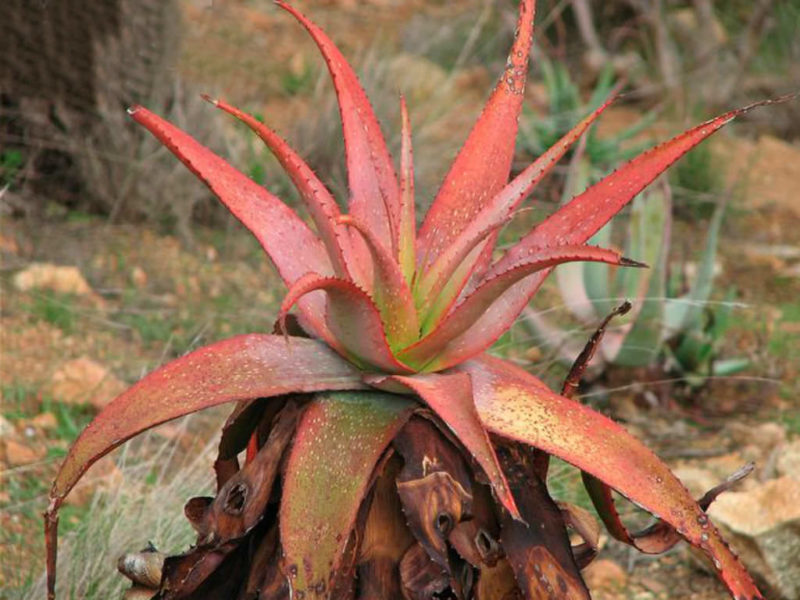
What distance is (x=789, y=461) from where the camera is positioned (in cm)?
317

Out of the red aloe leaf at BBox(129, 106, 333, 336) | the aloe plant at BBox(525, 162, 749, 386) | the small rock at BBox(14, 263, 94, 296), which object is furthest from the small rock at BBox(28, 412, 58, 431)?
the red aloe leaf at BBox(129, 106, 333, 336)

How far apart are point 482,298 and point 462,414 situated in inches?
5.9

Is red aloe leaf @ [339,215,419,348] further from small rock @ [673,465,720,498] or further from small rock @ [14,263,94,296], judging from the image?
small rock @ [14,263,94,296]

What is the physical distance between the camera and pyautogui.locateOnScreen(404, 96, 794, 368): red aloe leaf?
63.6 inches

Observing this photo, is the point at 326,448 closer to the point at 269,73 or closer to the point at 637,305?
the point at 637,305

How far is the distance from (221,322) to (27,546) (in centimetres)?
139

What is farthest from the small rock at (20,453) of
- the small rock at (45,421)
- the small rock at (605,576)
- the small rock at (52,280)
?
the small rock at (605,576)

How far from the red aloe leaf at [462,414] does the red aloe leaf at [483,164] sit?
0.28m

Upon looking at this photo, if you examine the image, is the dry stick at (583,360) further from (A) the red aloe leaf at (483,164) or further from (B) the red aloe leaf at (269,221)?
(B) the red aloe leaf at (269,221)

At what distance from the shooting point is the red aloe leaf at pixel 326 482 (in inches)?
58.2

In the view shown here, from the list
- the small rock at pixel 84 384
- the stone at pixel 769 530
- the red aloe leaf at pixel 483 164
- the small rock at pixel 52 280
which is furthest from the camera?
the small rock at pixel 52 280

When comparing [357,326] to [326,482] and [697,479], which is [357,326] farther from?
[697,479]

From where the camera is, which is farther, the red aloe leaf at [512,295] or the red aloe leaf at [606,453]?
the red aloe leaf at [512,295]

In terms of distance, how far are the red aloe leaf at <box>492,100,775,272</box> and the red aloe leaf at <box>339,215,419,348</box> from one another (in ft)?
0.44
